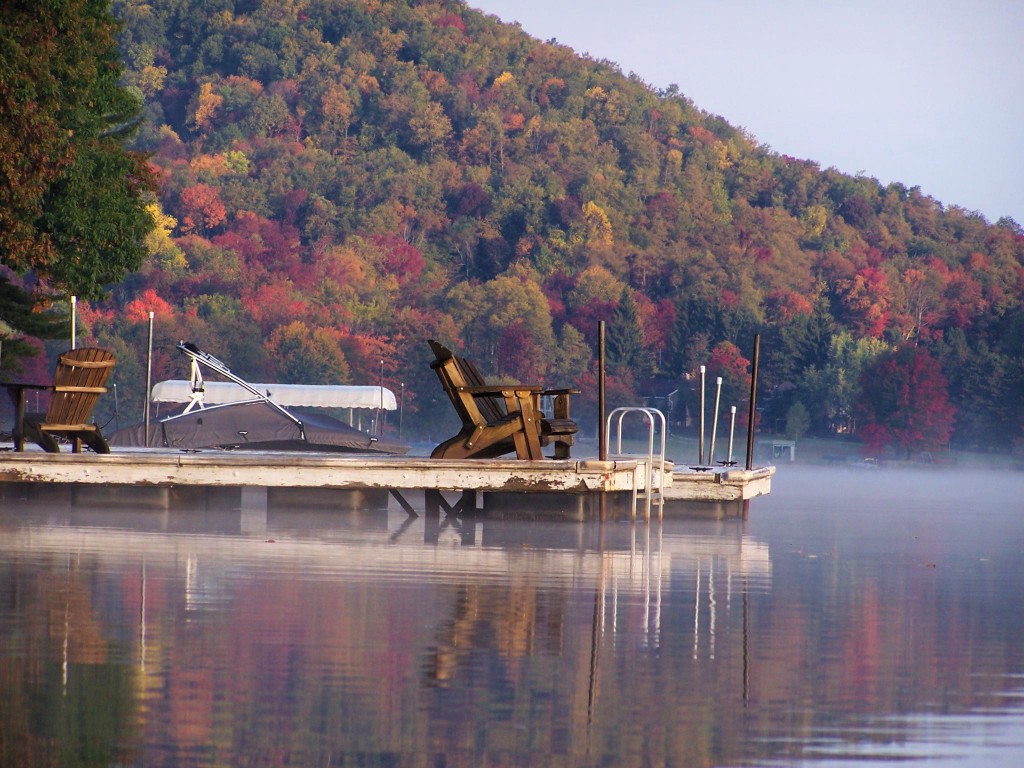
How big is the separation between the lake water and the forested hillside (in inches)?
2325

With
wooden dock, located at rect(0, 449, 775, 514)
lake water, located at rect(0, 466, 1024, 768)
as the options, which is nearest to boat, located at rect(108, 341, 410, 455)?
wooden dock, located at rect(0, 449, 775, 514)

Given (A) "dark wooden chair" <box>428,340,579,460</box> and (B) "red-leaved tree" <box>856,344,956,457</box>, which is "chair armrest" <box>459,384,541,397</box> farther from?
(B) "red-leaved tree" <box>856,344,956,457</box>

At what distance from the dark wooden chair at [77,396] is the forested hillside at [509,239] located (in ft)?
175

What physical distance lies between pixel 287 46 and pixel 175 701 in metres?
140

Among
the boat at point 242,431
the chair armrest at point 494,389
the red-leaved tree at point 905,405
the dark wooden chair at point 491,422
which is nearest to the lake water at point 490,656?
the chair armrest at point 494,389

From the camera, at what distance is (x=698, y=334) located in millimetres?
100000

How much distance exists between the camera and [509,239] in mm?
117750

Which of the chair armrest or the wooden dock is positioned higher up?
the chair armrest

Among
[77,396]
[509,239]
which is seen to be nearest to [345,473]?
[77,396]

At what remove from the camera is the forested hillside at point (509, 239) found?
93.7 m

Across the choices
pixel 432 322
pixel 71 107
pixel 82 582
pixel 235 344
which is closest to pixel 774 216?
pixel 432 322

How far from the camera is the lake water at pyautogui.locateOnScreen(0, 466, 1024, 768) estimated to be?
546cm

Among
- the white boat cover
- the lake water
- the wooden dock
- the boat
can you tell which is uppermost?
the white boat cover

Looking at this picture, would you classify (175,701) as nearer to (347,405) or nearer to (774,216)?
(347,405)
